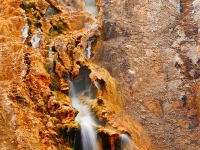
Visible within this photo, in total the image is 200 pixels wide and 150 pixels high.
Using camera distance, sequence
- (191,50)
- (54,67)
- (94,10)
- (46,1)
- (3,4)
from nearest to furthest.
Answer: (54,67)
(191,50)
(3,4)
(46,1)
(94,10)

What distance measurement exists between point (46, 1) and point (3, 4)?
10.3ft

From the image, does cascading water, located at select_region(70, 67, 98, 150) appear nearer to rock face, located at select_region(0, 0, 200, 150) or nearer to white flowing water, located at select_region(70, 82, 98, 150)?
white flowing water, located at select_region(70, 82, 98, 150)

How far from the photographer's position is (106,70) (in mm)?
16938

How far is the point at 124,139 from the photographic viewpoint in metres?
12.5

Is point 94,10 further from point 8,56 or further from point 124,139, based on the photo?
point 124,139

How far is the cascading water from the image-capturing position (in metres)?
11.8

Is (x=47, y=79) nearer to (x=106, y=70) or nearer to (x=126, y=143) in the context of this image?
(x=106, y=70)

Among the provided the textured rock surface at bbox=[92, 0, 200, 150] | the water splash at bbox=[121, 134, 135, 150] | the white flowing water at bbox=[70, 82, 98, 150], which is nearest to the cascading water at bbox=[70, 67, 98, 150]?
the white flowing water at bbox=[70, 82, 98, 150]

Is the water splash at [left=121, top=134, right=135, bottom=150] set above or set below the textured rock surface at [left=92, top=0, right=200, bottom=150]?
below

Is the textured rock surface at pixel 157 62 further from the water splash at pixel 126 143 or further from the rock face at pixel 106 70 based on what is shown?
the water splash at pixel 126 143

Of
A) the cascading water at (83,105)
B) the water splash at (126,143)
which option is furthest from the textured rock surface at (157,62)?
the cascading water at (83,105)

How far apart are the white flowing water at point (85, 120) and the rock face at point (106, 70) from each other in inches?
12.4

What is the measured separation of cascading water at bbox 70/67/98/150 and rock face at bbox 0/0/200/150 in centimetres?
33

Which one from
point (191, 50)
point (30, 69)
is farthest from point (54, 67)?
point (191, 50)
